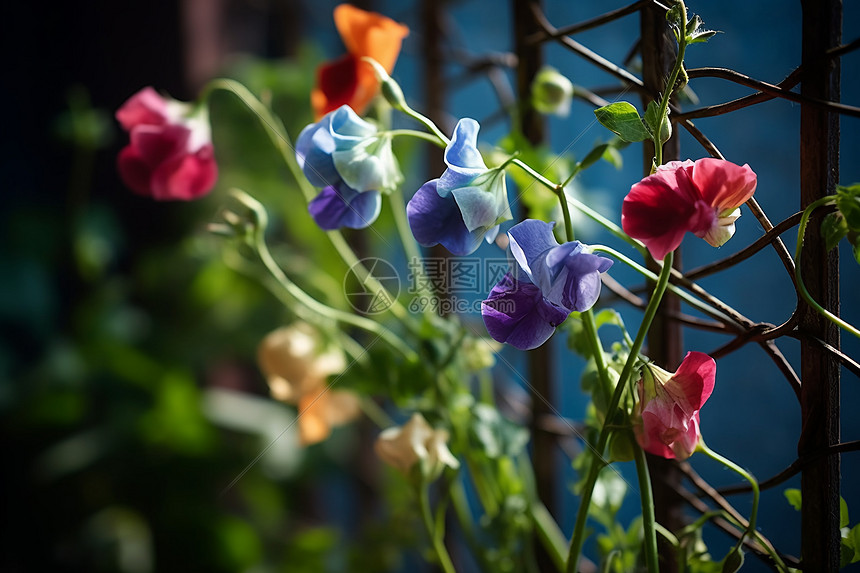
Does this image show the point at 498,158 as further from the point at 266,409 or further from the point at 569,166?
the point at 266,409

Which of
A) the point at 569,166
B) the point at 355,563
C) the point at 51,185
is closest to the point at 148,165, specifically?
the point at 569,166

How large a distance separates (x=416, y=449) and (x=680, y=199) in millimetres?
211

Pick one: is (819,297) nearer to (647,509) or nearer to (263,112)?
(647,509)

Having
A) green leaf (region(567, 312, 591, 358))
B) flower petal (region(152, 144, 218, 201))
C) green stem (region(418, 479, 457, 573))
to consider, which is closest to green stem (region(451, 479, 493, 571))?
green stem (region(418, 479, 457, 573))

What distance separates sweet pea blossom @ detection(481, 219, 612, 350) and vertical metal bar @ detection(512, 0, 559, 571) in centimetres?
19

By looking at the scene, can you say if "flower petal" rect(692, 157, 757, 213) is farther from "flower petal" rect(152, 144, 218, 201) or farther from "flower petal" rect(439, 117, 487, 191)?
"flower petal" rect(152, 144, 218, 201)

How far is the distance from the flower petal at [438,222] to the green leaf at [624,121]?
0.23 feet

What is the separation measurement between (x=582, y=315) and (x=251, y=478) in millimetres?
673

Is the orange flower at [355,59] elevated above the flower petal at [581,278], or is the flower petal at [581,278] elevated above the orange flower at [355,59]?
the orange flower at [355,59]

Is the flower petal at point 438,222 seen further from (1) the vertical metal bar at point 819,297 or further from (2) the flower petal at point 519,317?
(1) the vertical metal bar at point 819,297

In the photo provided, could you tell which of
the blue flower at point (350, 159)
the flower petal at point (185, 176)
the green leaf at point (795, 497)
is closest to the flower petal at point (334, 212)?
the blue flower at point (350, 159)

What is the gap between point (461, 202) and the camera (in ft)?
0.88

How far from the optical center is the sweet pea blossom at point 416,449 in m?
0.38

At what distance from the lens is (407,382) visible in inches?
16.0
